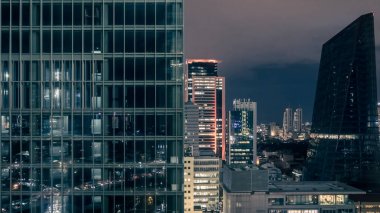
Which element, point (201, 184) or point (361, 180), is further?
point (201, 184)

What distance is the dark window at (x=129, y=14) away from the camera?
28609mm

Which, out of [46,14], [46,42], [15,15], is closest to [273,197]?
[46,42]

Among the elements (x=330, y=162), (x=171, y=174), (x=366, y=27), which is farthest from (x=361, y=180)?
(x=171, y=174)

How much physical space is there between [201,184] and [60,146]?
106 meters

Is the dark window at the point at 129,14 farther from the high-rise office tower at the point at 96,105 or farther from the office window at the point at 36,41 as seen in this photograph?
the office window at the point at 36,41

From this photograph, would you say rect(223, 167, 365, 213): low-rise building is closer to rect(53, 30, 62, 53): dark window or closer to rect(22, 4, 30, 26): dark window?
rect(53, 30, 62, 53): dark window

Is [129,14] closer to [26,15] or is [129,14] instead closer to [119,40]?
[119,40]

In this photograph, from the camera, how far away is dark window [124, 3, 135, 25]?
2861cm

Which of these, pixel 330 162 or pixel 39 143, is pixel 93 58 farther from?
pixel 330 162

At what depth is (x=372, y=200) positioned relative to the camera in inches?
3910

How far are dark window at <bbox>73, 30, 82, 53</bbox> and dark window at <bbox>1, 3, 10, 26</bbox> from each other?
375cm

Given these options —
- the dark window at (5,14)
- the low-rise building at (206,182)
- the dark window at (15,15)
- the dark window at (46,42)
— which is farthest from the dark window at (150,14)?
the low-rise building at (206,182)

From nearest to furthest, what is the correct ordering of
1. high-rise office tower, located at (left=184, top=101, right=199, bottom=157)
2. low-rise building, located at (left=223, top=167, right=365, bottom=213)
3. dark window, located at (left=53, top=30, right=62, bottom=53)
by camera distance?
dark window, located at (left=53, top=30, right=62, bottom=53), low-rise building, located at (left=223, top=167, right=365, bottom=213), high-rise office tower, located at (left=184, top=101, right=199, bottom=157)

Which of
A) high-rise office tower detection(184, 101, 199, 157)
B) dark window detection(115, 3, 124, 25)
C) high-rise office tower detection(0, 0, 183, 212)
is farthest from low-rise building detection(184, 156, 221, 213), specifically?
dark window detection(115, 3, 124, 25)
